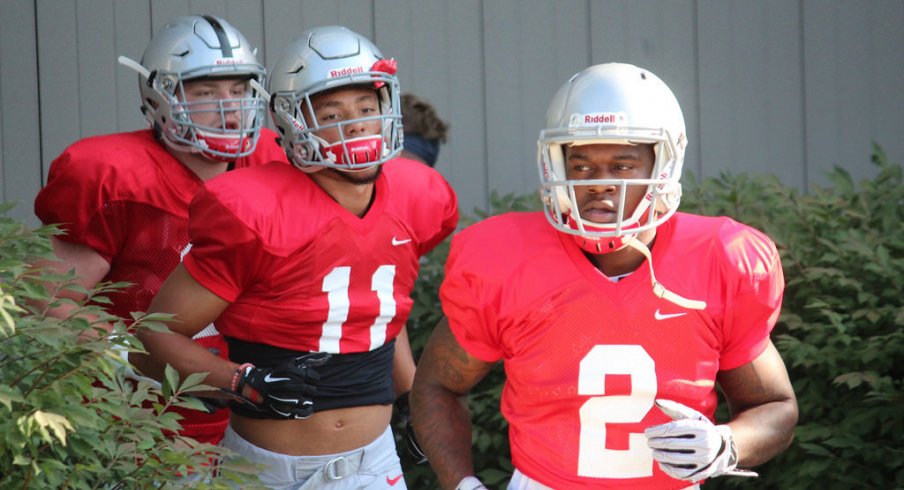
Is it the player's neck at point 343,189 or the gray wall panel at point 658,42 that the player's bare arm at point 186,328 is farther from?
the gray wall panel at point 658,42

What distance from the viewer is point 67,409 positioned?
7.73 feet

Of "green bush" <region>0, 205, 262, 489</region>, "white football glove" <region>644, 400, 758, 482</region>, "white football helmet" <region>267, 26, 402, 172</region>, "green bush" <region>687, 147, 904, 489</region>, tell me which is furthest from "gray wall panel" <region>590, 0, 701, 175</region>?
"green bush" <region>0, 205, 262, 489</region>

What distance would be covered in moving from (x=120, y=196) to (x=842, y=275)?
2.24 m

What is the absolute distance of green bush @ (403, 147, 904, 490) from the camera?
4.16m

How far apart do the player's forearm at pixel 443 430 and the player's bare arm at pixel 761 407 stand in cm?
61

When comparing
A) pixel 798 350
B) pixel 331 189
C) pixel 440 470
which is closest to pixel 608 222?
pixel 440 470

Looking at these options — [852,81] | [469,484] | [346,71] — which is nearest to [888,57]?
[852,81]

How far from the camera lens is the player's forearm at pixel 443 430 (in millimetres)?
3182

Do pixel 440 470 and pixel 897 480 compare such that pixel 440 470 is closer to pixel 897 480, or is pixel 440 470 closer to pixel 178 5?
pixel 897 480

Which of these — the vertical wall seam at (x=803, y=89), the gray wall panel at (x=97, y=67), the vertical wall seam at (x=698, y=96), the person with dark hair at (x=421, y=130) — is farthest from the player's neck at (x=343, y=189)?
the vertical wall seam at (x=803, y=89)

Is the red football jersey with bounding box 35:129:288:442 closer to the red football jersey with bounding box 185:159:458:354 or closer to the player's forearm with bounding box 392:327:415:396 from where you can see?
the red football jersey with bounding box 185:159:458:354

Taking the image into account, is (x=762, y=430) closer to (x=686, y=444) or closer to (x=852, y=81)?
(x=686, y=444)

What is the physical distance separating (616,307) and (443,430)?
1.81ft

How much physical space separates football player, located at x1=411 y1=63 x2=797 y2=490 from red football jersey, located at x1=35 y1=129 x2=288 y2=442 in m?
1.03
